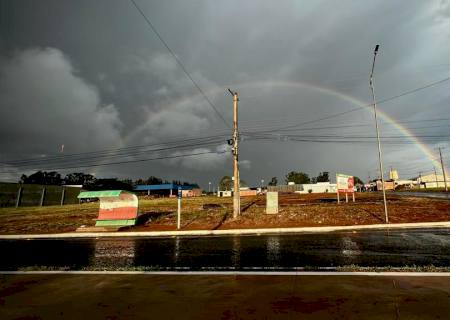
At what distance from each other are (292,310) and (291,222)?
53.4 feet

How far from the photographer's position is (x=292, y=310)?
4871mm

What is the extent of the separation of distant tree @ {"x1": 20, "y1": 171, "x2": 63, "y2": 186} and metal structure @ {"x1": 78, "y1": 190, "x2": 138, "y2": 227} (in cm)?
12350

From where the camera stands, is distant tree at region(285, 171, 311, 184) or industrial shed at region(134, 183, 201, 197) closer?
industrial shed at region(134, 183, 201, 197)

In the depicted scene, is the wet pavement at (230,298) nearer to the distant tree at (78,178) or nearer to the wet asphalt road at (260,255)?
the wet asphalt road at (260,255)

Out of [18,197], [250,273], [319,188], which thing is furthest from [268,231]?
[319,188]

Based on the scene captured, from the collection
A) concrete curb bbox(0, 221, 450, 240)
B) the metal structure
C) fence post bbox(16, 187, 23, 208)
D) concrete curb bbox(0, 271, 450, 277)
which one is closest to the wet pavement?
concrete curb bbox(0, 271, 450, 277)

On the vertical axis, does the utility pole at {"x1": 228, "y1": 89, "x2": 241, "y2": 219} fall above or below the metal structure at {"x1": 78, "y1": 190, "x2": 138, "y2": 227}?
above

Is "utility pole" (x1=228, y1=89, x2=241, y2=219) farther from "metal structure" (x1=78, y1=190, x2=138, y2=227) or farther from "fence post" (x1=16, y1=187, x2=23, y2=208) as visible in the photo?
"fence post" (x1=16, y1=187, x2=23, y2=208)

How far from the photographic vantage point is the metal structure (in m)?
21.9

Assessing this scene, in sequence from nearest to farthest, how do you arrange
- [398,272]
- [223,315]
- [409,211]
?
[223,315]
[398,272]
[409,211]

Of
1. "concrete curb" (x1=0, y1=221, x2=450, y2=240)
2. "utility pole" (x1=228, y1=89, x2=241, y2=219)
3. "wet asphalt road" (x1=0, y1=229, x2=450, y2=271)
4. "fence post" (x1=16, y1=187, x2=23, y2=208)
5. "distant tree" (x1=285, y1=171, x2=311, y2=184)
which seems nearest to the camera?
"wet asphalt road" (x1=0, y1=229, x2=450, y2=271)

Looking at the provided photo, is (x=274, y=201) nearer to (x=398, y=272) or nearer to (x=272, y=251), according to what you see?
(x=272, y=251)

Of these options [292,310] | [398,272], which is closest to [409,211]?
[398,272]

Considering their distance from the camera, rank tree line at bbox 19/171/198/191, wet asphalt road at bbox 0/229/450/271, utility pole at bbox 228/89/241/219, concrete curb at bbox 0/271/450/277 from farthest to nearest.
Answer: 1. tree line at bbox 19/171/198/191
2. utility pole at bbox 228/89/241/219
3. wet asphalt road at bbox 0/229/450/271
4. concrete curb at bbox 0/271/450/277
